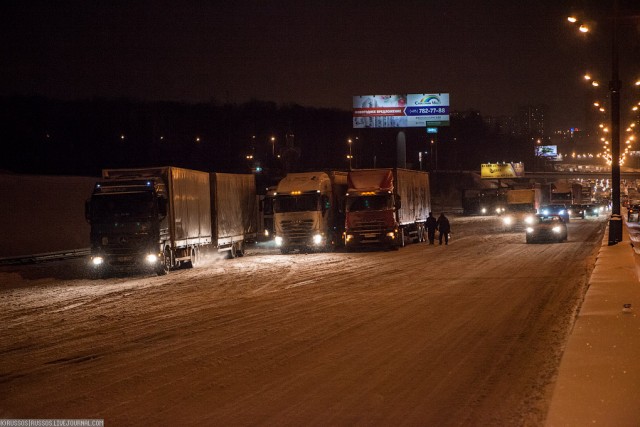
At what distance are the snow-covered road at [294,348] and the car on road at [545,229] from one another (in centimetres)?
1371

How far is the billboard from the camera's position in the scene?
70.1 m

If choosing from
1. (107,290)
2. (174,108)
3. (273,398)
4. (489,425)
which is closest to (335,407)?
(273,398)

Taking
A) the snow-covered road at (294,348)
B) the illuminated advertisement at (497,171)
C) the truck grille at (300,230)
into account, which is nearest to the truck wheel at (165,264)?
the snow-covered road at (294,348)

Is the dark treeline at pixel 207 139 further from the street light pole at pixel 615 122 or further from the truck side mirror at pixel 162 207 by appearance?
the truck side mirror at pixel 162 207

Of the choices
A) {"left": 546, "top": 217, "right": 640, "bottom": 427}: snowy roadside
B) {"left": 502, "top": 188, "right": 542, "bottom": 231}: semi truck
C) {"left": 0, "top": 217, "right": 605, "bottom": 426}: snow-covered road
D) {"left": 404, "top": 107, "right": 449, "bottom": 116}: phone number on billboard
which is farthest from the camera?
{"left": 404, "top": 107, "right": 449, "bottom": 116}: phone number on billboard

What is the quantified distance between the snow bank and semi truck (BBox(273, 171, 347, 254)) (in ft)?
49.6

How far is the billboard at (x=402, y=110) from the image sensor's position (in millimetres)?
70125

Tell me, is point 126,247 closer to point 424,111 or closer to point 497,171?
point 424,111

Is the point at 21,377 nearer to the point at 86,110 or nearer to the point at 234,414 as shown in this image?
the point at 234,414

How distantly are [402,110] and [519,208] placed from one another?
2025 cm

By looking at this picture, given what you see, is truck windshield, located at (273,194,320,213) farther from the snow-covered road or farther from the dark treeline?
the dark treeline

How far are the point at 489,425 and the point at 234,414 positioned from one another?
2655 mm

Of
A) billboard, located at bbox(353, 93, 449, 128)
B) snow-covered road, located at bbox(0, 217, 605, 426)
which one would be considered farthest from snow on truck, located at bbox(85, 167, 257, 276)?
billboard, located at bbox(353, 93, 449, 128)

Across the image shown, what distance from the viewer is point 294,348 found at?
11125 millimetres
